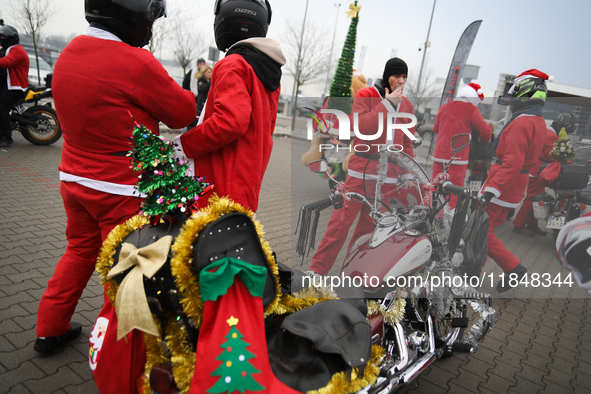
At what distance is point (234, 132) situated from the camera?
6.60 ft

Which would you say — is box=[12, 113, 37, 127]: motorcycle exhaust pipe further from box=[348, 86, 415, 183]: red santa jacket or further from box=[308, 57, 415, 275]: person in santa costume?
box=[348, 86, 415, 183]: red santa jacket

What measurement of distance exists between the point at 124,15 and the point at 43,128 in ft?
23.1

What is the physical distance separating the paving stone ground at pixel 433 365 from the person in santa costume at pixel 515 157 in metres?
0.09

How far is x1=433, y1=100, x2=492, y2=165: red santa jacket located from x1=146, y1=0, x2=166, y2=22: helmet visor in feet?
5.53

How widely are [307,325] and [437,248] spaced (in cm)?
129

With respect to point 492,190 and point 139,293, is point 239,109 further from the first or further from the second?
point 492,190

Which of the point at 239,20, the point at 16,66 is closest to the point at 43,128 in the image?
the point at 16,66

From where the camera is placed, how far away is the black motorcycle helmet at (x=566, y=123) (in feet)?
7.23

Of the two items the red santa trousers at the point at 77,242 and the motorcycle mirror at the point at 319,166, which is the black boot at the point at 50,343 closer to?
the red santa trousers at the point at 77,242

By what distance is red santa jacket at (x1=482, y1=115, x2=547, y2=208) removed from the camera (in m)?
2.42

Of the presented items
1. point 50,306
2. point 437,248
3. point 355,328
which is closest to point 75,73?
point 50,306

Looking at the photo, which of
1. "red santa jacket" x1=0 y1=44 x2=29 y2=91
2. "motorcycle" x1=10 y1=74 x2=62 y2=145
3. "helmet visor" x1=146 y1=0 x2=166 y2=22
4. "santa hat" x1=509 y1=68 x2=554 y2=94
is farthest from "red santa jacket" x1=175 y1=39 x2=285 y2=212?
"motorcycle" x1=10 y1=74 x2=62 y2=145

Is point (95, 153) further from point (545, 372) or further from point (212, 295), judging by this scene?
point (545, 372)

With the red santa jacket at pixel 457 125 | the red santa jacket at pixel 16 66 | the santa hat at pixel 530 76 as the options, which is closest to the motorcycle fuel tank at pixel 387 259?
the red santa jacket at pixel 457 125
